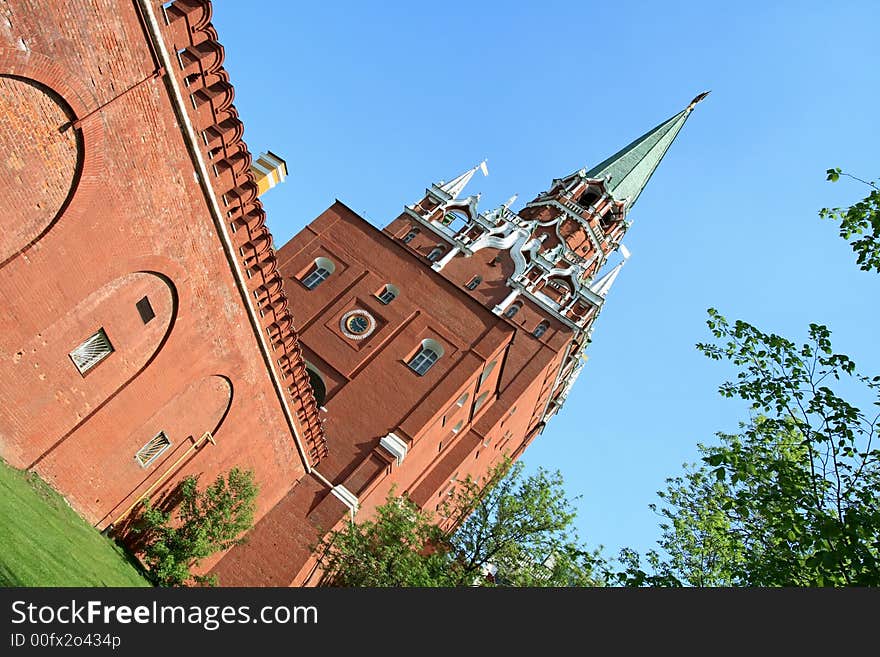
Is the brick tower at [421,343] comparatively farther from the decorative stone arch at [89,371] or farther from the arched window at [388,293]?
the decorative stone arch at [89,371]

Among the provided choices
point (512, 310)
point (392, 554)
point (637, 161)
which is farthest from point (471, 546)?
point (637, 161)

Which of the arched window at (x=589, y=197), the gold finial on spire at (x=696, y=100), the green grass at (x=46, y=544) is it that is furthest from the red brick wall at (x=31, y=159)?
the gold finial on spire at (x=696, y=100)

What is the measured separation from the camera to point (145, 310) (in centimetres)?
1403

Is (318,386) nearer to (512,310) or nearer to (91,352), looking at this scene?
(512,310)

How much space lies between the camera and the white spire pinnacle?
3500 centimetres

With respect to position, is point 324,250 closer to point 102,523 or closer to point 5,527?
point 102,523

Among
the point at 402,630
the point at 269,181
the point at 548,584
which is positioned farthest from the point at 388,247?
the point at 402,630

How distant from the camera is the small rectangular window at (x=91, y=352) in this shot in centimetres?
1300

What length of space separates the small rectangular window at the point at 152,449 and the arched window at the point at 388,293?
1332 cm

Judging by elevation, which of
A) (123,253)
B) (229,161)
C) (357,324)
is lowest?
(123,253)

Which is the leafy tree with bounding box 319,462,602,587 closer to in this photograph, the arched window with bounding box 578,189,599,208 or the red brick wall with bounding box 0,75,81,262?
the red brick wall with bounding box 0,75,81,262

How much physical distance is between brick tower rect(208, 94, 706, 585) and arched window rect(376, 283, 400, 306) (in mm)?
66

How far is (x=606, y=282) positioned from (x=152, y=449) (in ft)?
85.0

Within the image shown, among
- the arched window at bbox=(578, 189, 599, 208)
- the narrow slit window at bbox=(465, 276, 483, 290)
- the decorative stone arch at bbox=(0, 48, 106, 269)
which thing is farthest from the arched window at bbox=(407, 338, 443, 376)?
the arched window at bbox=(578, 189, 599, 208)
